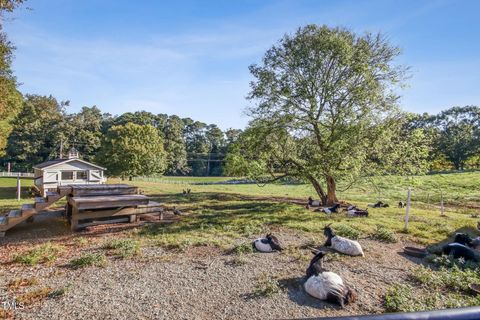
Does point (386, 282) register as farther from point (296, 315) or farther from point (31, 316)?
point (31, 316)

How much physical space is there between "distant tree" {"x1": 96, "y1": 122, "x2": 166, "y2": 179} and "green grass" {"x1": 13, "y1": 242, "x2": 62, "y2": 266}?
25.5m

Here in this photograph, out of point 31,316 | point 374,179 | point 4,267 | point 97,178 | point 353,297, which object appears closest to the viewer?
point 31,316

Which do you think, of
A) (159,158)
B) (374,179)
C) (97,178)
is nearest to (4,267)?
(374,179)

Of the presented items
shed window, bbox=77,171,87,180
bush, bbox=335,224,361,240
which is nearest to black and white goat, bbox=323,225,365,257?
bush, bbox=335,224,361,240

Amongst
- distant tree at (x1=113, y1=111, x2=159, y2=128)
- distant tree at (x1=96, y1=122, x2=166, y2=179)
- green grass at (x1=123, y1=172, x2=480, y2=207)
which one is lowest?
green grass at (x1=123, y1=172, x2=480, y2=207)

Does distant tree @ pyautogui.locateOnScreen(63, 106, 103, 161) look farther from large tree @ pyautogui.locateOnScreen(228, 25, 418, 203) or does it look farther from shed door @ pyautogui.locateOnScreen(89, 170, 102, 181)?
large tree @ pyautogui.locateOnScreen(228, 25, 418, 203)

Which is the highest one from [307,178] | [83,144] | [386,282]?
[83,144]

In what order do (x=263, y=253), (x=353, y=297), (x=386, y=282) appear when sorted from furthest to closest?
(x=263, y=253), (x=386, y=282), (x=353, y=297)

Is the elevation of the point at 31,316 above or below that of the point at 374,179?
below

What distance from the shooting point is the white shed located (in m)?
21.3

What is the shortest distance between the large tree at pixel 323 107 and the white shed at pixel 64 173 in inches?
→ 672

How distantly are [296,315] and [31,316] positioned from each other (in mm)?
3921

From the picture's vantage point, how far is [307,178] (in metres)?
13.6

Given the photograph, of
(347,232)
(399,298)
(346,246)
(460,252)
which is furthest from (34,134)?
Result: (460,252)
